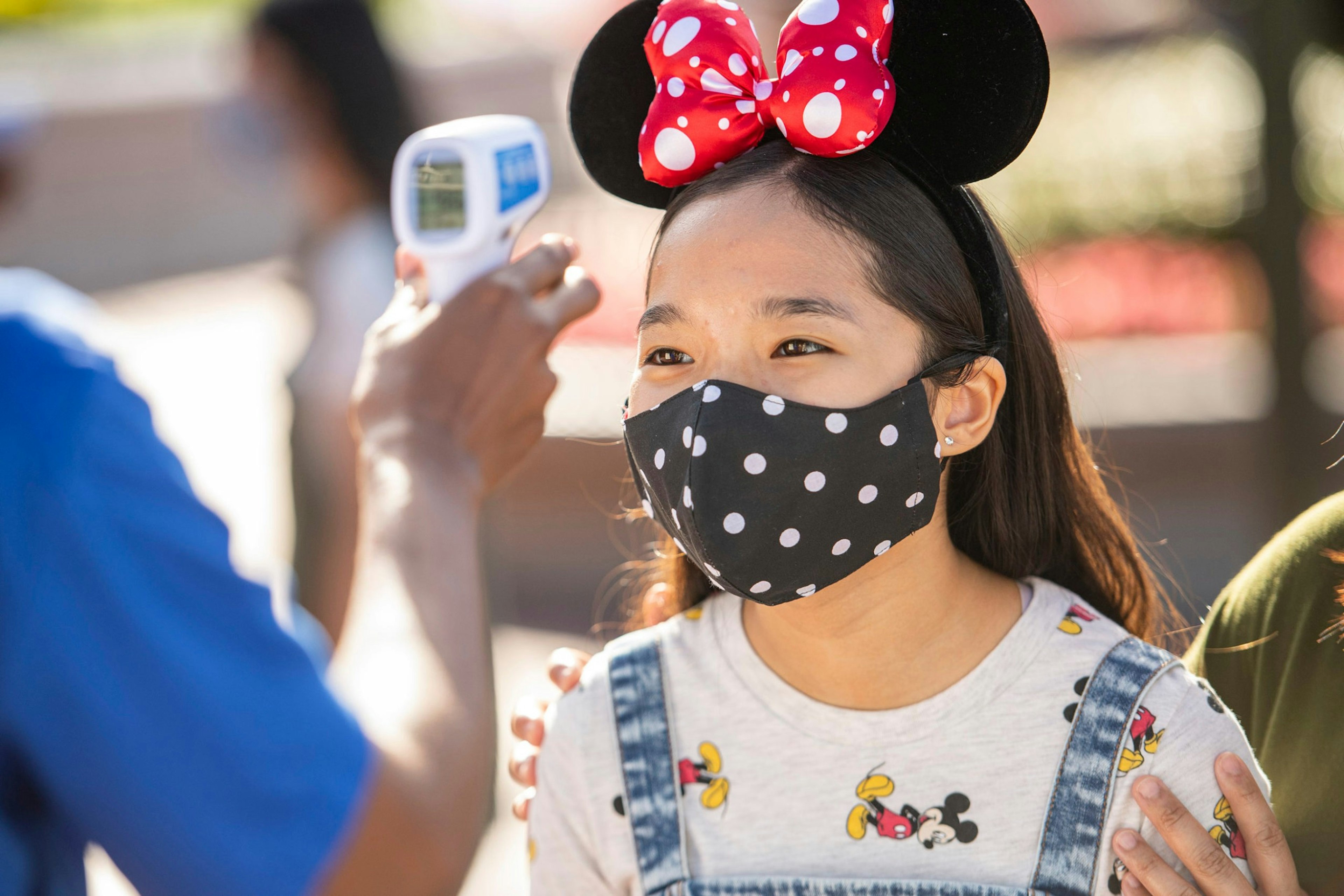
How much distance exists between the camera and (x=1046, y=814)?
5.66ft

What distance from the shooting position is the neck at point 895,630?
6.15 feet

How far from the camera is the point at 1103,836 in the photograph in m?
1.69

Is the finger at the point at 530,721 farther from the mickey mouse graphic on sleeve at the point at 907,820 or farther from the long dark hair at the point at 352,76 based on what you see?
the long dark hair at the point at 352,76

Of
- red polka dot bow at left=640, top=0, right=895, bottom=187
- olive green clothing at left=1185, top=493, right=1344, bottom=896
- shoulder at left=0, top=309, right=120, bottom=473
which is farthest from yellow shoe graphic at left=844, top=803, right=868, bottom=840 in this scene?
shoulder at left=0, top=309, right=120, bottom=473

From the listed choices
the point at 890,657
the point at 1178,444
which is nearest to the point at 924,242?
the point at 890,657

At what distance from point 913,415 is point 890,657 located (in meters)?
0.38

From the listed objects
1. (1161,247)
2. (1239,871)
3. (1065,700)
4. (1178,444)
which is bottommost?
(1178,444)

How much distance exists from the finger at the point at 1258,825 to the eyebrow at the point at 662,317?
37.7 inches

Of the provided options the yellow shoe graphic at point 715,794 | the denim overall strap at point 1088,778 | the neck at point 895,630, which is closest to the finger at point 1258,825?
the denim overall strap at point 1088,778

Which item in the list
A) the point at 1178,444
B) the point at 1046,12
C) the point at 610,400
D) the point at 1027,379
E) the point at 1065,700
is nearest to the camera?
the point at 1065,700

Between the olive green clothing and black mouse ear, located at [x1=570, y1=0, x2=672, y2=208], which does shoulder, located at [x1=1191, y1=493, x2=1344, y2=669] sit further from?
black mouse ear, located at [x1=570, y1=0, x2=672, y2=208]

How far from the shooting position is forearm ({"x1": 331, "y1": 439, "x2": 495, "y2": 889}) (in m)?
1.25

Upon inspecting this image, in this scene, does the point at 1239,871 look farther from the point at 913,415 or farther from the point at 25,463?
the point at 25,463

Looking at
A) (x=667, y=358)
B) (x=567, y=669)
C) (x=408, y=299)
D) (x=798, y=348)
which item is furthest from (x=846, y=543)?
(x=408, y=299)
